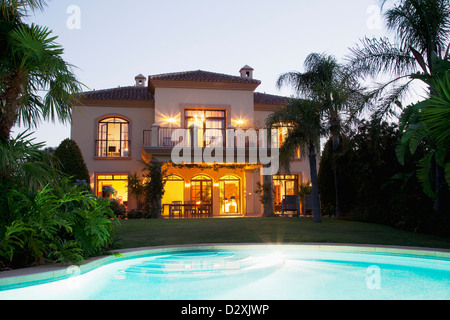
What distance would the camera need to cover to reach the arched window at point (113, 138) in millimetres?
20312

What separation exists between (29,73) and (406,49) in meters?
9.42

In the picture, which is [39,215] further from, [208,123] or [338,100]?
[208,123]

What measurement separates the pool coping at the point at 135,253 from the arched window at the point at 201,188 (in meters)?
12.2

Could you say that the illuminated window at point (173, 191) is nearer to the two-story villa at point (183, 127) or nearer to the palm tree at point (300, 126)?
the two-story villa at point (183, 127)

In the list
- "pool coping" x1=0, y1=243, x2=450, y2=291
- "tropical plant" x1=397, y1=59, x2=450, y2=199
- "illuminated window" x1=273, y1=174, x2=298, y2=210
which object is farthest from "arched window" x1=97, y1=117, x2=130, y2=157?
"tropical plant" x1=397, y1=59, x2=450, y2=199

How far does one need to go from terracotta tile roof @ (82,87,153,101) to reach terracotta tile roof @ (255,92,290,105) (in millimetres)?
5832

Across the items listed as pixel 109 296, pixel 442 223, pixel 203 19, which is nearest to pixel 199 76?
pixel 203 19

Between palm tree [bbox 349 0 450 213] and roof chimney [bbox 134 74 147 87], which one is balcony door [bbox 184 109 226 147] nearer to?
roof chimney [bbox 134 74 147 87]

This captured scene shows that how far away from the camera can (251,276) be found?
243 inches

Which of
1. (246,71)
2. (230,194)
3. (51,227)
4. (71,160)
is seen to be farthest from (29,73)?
(246,71)

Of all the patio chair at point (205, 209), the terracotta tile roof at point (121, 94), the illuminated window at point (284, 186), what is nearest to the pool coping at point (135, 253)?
the patio chair at point (205, 209)

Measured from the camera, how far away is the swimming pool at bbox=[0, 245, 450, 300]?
4.99 m
